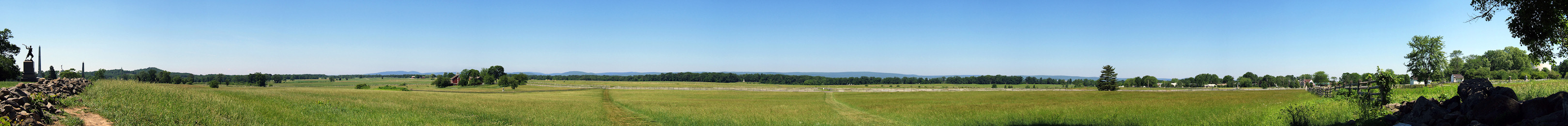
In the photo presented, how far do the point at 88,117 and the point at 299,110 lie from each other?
21.0ft

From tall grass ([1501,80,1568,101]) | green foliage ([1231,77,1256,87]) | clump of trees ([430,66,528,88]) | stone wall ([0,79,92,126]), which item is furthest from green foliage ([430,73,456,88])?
green foliage ([1231,77,1256,87])

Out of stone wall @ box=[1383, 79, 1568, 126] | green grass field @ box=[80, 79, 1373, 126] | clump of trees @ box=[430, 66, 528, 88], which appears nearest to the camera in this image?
stone wall @ box=[1383, 79, 1568, 126]

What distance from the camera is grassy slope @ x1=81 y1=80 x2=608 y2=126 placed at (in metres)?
13.1

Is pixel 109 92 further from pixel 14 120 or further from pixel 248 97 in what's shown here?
pixel 14 120

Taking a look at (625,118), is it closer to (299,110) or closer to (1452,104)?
(299,110)

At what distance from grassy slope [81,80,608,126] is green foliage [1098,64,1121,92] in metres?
84.4

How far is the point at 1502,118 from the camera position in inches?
519

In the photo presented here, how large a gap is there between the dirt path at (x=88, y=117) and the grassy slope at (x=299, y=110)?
12 centimetres

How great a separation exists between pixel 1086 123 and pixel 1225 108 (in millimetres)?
7825

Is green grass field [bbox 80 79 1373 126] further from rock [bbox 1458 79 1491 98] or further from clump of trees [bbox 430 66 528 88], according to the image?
clump of trees [bbox 430 66 528 88]

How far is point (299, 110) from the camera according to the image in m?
18.3

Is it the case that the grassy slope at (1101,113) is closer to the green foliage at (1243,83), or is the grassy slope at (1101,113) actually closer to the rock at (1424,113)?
the rock at (1424,113)

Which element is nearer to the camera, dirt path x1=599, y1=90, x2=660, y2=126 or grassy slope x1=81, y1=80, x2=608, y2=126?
grassy slope x1=81, y1=80, x2=608, y2=126

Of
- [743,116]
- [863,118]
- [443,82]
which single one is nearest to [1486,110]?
[863,118]
